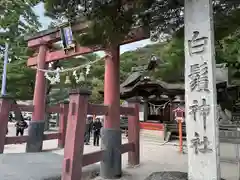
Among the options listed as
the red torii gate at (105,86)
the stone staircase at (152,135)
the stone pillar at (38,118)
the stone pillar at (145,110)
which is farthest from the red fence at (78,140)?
the stone pillar at (145,110)

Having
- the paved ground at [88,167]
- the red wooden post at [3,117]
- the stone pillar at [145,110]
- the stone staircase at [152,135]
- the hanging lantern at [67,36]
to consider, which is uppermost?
the hanging lantern at [67,36]

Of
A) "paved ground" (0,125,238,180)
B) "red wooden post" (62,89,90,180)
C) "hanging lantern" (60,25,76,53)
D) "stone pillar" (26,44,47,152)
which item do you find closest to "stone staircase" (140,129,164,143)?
"paved ground" (0,125,238,180)

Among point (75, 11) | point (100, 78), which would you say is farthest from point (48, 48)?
point (100, 78)

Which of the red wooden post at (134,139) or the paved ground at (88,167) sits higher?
the red wooden post at (134,139)

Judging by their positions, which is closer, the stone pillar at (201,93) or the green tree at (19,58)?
the stone pillar at (201,93)

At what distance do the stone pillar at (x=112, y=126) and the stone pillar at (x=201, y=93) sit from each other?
9.12ft

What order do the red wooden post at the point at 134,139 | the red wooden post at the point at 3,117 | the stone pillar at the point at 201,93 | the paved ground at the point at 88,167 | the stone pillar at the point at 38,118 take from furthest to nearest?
the stone pillar at the point at 38,118 < the red wooden post at the point at 3,117 < the red wooden post at the point at 134,139 < the paved ground at the point at 88,167 < the stone pillar at the point at 201,93

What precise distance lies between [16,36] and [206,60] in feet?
54.7

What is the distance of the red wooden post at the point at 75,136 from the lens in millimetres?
5152

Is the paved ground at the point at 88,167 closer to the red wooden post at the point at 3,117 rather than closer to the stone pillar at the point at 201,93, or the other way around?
the red wooden post at the point at 3,117

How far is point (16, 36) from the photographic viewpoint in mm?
17672

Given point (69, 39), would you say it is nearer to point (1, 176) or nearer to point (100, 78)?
point (1, 176)

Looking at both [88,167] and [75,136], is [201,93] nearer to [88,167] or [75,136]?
[75,136]

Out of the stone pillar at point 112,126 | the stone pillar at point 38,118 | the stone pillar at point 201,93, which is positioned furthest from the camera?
the stone pillar at point 38,118
